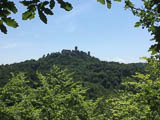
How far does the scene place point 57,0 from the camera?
2408 millimetres

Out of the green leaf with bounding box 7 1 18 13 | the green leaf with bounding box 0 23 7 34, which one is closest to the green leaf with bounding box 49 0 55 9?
the green leaf with bounding box 7 1 18 13

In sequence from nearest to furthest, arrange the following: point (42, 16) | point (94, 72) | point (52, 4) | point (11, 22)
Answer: point (11, 22) → point (42, 16) → point (52, 4) → point (94, 72)

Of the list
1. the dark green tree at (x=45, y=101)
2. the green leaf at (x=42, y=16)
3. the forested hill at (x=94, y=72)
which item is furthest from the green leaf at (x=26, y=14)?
the forested hill at (x=94, y=72)

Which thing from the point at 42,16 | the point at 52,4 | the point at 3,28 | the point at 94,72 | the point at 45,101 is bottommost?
the point at 45,101

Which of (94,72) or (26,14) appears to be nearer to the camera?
(26,14)

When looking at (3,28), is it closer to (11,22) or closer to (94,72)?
(11,22)

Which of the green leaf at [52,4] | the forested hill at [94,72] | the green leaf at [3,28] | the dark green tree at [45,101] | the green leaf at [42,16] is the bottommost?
the dark green tree at [45,101]

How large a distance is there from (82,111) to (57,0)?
12.3 m

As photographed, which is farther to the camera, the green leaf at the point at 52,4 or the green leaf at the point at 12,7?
the green leaf at the point at 52,4

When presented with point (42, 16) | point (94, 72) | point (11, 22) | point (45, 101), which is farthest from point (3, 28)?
point (94, 72)

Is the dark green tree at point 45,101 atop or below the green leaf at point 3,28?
below

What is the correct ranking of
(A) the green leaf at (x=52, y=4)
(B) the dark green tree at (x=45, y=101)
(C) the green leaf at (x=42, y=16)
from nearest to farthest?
(C) the green leaf at (x=42, y=16) < (A) the green leaf at (x=52, y=4) < (B) the dark green tree at (x=45, y=101)

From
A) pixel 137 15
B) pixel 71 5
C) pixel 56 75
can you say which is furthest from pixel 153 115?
pixel 56 75

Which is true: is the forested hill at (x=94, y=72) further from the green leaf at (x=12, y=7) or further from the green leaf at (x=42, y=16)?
the green leaf at (x=12, y=7)
